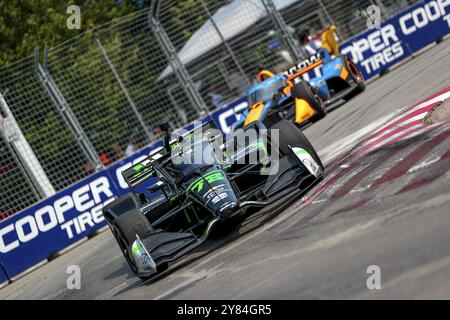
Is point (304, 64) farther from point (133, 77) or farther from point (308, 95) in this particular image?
point (133, 77)

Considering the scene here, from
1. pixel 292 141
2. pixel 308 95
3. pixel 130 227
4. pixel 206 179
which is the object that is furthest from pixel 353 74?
pixel 130 227

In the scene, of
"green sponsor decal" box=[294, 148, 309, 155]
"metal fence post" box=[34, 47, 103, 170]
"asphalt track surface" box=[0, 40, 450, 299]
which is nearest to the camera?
"asphalt track surface" box=[0, 40, 450, 299]

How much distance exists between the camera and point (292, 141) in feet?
27.9

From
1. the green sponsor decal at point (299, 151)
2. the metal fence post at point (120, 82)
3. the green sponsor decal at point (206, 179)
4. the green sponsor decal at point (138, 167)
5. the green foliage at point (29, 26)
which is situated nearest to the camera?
the green sponsor decal at point (206, 179)

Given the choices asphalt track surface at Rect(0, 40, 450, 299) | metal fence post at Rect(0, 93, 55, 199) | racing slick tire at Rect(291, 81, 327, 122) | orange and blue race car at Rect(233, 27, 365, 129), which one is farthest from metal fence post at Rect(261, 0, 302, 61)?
asphalt track surface at Rect(0, 40, 450, 299)

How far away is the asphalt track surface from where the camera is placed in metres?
4.70

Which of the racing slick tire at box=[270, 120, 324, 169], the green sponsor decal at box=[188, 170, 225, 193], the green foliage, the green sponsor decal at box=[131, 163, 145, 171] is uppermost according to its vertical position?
the green foliage

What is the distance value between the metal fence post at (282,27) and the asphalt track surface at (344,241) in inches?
262

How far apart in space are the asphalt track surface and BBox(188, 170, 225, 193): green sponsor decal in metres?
0.63

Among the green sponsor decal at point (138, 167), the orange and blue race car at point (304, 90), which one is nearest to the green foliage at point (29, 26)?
the orange and blue race car at point (304, 90)

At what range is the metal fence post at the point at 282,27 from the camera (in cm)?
1786

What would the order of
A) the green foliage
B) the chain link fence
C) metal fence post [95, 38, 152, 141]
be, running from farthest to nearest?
the green foliage, metal fence post [95, 38, 152, 141], the chain link fence

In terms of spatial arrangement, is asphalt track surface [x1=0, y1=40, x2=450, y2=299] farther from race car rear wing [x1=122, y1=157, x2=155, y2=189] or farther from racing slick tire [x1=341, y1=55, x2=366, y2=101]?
racing slick tire [x1=341, y1=55, x2=366, y2=101]

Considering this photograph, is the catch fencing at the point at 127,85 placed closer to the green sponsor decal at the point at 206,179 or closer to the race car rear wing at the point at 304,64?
the race car rear wing at the point at 304,64
